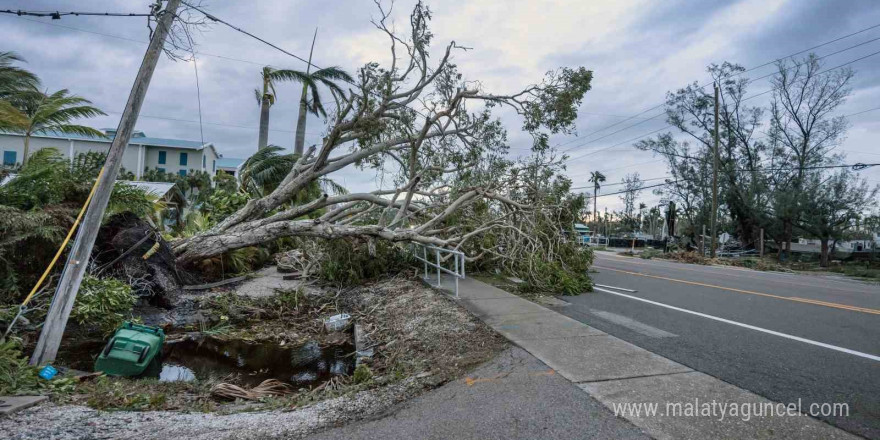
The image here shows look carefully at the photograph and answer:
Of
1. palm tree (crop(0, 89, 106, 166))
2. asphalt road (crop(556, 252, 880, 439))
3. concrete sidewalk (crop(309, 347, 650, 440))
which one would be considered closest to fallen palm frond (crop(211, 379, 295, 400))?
concrete sidewalk (crop(309, 347, 650, 440))

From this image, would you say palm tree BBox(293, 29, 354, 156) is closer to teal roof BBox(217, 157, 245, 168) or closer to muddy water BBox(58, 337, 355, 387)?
muddy water BBox(58, 337, 355, 387)

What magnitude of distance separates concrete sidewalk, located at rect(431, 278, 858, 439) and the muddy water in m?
2.48

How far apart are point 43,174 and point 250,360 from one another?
5.16 metres

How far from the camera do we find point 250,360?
736cm

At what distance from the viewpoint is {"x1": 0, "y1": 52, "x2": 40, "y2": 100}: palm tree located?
18625 mm

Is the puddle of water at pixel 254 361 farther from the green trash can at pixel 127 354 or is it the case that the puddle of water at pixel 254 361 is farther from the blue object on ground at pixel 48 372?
the blue object on ground at pixel 48 372

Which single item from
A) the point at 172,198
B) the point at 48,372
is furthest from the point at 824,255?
the point at 172,198

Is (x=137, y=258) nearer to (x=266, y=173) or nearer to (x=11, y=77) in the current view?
(x=266, y=173)

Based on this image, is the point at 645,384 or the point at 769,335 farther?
the point at 769,335

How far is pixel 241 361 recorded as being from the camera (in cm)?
729

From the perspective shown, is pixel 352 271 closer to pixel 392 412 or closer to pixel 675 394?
pixel 392 412

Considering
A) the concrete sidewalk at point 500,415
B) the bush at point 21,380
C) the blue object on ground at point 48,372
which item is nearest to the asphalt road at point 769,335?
the concrete sidewalk at point 500,415

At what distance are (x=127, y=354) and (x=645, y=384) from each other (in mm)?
5565

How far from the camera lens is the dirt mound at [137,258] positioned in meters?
9.09
